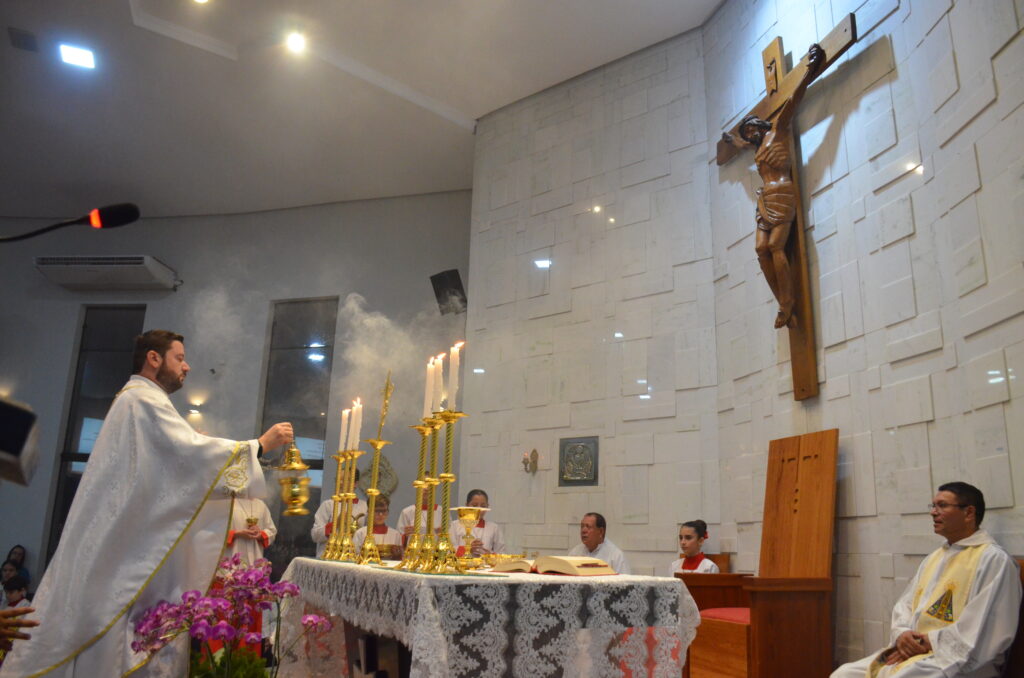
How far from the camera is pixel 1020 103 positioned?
12.3 ft

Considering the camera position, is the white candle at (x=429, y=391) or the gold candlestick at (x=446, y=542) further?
the white candle at (x=429, y=391)

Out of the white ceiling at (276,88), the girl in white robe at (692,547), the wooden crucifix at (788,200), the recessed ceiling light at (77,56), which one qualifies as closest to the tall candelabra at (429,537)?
the wooden crucifix at (788,200)

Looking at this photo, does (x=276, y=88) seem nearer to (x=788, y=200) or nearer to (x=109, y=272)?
(x=109, y=272)

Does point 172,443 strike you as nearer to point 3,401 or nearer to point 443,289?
point 3,401

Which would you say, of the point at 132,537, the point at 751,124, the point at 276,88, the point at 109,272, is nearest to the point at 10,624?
the point at 132,537

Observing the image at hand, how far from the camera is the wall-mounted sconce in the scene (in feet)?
24.8

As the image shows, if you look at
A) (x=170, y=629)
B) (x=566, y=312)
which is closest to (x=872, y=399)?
(x=566, y=312)

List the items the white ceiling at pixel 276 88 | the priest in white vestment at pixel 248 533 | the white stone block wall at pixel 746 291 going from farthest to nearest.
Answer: the white ceiling at pixel 276 88 → the priest in white vestment at pixel 248 533 → the white stone block wall at pixel 746 291

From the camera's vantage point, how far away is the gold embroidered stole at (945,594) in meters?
3.50

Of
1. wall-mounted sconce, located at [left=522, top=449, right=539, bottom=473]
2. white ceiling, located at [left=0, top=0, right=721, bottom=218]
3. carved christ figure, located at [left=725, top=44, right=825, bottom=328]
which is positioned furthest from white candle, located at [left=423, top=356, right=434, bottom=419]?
white ceiling, located at [left=0, top=0, right=721, bottom=218]

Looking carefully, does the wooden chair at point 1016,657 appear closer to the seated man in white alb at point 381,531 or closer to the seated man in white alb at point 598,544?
the seated man in white alb at point 598,544

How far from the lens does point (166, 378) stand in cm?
378

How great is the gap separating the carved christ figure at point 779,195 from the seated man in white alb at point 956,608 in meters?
1.88

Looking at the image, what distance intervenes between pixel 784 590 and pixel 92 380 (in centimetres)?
1002
